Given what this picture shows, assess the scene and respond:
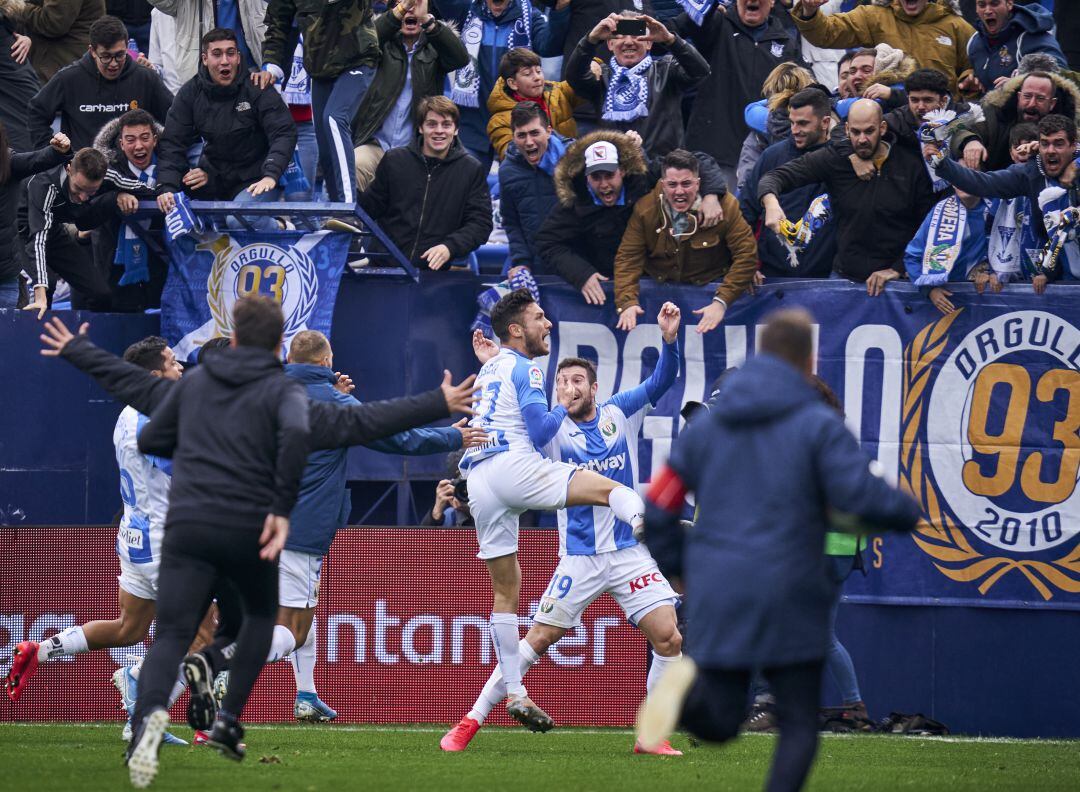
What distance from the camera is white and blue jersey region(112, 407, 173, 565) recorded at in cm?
1037

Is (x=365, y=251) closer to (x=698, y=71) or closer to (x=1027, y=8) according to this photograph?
(x=698, y=71)

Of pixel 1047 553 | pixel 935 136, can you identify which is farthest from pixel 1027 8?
pixel 1047 553

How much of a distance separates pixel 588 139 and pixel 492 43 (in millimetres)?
2561

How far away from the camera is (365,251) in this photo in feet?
46.3

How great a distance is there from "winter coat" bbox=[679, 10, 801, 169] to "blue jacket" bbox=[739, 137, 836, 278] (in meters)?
0.94

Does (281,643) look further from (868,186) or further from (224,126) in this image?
(868,186)

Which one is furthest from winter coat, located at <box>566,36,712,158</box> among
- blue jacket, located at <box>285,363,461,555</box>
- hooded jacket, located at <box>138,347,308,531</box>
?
hooded jacket, located at <box>138,347,308,531</box>

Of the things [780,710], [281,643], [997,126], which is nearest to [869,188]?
[997,126]

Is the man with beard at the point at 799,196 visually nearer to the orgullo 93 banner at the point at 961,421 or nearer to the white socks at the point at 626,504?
the orgullo 93 banner at the point at 961,421

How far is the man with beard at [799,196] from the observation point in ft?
42.7

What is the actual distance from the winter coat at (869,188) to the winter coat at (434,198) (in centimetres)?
234

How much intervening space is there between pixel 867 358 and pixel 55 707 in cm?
680

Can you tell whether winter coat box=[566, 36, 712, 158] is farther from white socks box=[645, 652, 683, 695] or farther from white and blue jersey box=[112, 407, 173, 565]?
white and blue jersey box=[112, 407, 173, 565]

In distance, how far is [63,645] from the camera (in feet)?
34.2
